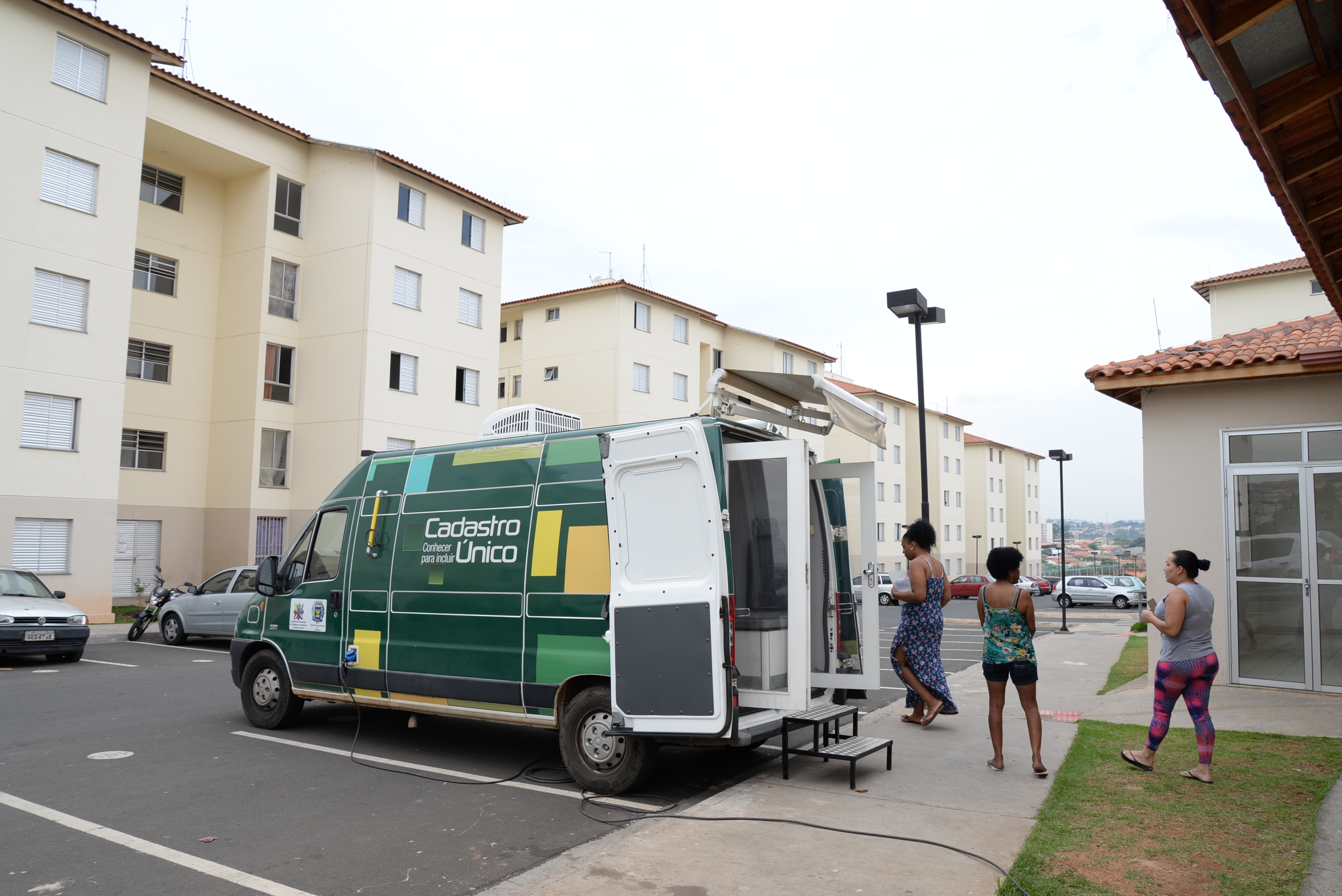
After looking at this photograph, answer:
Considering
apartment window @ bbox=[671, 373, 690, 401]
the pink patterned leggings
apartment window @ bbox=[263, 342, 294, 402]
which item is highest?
apartment window @ bbox=[671, 373, 690, 401]

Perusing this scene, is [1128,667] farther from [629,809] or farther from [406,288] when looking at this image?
[406,288]

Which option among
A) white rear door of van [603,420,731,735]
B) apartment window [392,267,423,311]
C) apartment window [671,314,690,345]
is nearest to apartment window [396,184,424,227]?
apartment window [392,267,423,311]

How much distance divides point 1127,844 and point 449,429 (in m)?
24.1

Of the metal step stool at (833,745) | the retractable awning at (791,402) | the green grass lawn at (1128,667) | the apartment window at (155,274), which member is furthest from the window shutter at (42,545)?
the green grass lawn at (1128,667)

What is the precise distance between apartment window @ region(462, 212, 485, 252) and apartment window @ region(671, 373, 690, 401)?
1205cm

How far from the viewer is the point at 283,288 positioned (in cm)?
2553

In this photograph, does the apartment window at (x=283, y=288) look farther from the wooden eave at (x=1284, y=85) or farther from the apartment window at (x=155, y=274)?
the wooden eave at (x=1284, y=85)

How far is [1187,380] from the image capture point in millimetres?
9828

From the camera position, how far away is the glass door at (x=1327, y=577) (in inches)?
362

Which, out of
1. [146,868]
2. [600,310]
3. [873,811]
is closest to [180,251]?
[600,310]

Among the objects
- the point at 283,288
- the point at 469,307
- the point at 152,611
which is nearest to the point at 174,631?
the point at 152,611

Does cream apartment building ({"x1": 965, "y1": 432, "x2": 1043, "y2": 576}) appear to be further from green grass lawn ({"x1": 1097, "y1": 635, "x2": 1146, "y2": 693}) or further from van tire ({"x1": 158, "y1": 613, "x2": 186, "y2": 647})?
van tire ({"x1": 158, "y1": 613, "x2": 186, "y2": 647})

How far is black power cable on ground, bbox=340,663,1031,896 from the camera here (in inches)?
199

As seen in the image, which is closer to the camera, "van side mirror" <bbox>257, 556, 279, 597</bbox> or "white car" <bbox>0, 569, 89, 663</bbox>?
"van side mirror" <bbox>257, 556, 279, 597</bbox>
